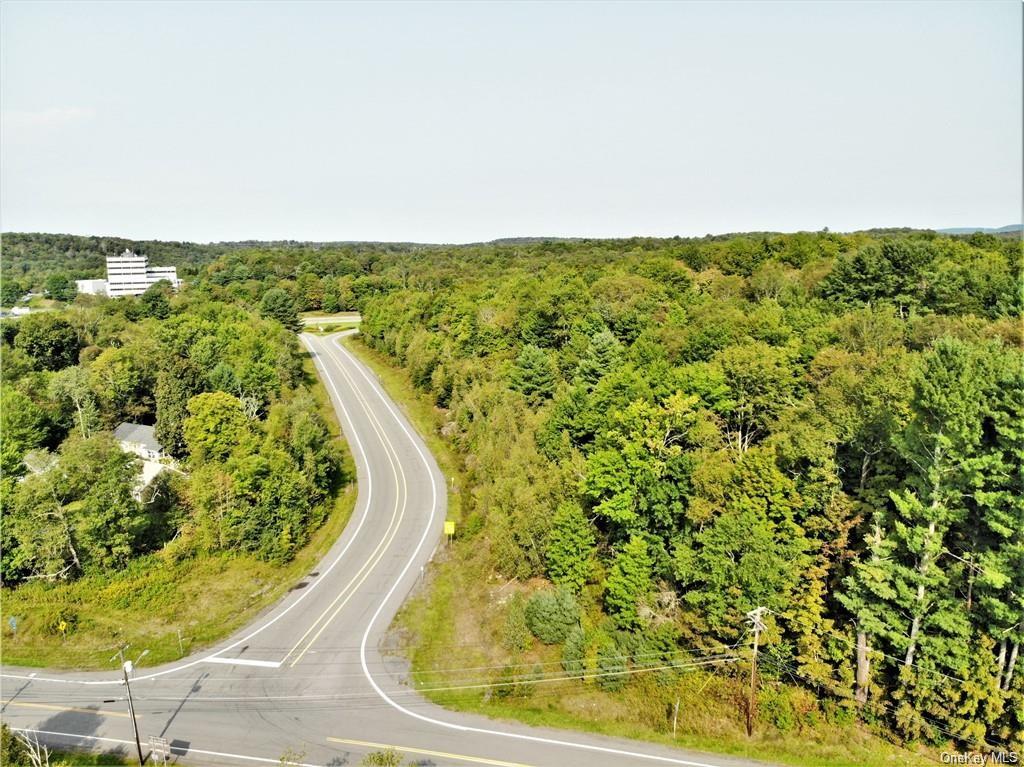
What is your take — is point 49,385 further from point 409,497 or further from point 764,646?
point 764,646

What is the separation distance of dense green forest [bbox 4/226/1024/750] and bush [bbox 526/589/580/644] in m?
0.14

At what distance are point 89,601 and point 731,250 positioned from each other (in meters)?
85.7

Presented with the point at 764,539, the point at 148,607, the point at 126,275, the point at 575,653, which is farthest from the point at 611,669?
the point at 126,275

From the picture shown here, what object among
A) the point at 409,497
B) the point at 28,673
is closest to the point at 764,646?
the point at 409,497

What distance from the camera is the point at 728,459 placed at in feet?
115

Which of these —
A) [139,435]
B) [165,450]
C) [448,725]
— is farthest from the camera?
[139,435]

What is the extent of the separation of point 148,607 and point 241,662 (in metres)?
10.1

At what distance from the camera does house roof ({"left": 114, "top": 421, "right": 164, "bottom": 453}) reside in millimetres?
56406

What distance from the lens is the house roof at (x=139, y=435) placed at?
56.4 meters

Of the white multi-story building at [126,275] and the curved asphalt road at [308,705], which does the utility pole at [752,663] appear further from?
the white multi-story building at [126,275]

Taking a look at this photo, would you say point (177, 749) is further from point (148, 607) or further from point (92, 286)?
point (92, 286)

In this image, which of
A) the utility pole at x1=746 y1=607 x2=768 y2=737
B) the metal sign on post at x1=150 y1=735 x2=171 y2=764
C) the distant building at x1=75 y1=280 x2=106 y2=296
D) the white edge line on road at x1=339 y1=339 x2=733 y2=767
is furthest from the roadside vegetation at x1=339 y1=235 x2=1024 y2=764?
the distant building at x1=75 y1=280 x2=106 y2=296

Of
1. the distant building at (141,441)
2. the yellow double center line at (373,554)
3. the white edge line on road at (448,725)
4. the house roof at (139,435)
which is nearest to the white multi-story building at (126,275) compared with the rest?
the house roof at (139,435)

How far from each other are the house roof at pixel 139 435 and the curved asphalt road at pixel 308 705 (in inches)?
1003
